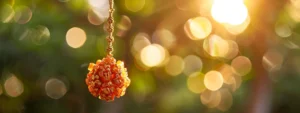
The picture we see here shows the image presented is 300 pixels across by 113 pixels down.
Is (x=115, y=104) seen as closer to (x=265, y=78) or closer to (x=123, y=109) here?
(x=123, y=109)

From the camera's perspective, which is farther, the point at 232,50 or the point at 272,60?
the point at 232,50

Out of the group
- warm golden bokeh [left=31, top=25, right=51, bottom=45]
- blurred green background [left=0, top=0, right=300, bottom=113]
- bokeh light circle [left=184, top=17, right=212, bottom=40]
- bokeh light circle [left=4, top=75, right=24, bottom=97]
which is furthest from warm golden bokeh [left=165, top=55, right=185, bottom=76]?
bokeh light circle [left=4, top=75, right=24, bottom=97]

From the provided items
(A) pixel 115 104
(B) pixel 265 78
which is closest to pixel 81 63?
(A) pixel 115 104

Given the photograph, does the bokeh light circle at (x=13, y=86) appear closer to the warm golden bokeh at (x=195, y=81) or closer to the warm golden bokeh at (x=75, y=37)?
the warm golden bokeh at (x=75, y=37)

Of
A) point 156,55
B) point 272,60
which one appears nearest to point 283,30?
point 272,60

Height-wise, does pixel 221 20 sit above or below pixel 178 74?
above

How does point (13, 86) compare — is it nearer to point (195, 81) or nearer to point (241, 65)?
point (195, 81)
